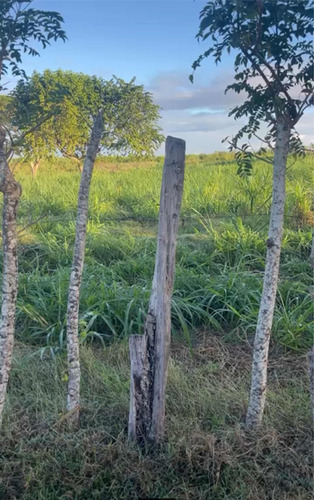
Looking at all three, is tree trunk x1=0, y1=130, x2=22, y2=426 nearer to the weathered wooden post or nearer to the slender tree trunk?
the slender tree trunk

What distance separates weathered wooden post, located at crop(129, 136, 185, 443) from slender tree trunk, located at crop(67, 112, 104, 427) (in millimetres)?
298

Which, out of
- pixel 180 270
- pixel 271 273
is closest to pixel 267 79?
pixel 271 273

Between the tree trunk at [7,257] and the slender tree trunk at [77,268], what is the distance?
0.26 m

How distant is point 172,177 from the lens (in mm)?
1958

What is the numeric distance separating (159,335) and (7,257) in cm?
73

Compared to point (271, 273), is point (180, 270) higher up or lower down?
lower down

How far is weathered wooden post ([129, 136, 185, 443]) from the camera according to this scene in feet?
6.42

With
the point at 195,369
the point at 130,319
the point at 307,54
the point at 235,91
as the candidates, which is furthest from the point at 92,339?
the point at 307,54

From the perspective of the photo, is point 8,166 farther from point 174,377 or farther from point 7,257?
point 174,377

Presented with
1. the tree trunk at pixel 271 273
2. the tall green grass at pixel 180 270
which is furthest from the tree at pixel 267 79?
the tall green grass at pixel 180 270

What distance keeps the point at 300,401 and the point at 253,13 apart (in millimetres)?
1810

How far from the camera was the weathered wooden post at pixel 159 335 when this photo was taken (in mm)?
1958

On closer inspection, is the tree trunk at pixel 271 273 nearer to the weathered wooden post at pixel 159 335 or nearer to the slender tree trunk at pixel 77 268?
the weathered wooden post at pixel 159 335

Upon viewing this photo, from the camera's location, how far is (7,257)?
1880mm
